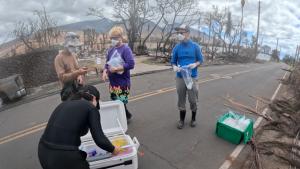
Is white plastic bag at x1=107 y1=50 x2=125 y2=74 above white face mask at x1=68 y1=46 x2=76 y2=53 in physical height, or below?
below

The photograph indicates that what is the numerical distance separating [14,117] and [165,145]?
4.25m

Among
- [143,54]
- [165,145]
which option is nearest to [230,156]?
[165,145]

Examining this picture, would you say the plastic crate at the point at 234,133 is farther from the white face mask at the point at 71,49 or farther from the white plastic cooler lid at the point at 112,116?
the white face mask at the point at 71,49

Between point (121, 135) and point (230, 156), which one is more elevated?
point (121, 135)

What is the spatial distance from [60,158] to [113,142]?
3.76 feet

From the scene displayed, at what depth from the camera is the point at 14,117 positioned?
21.6 ft

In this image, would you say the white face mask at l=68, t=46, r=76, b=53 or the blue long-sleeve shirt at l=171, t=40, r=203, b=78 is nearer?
the white face mask at l=68, t=46, r=76, b=53

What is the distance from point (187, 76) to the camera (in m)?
4.96

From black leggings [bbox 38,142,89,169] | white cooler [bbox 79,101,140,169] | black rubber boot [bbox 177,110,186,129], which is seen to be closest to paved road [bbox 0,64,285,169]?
black rubber boot [bbox 177,110,186,129]

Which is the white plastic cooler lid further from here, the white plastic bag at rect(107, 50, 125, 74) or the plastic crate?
the plastic crate

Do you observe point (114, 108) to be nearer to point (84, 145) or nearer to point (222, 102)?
point (84, 145)

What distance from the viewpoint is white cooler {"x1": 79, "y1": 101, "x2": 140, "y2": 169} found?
3055 millimetres

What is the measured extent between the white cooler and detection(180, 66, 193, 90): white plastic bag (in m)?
1.46

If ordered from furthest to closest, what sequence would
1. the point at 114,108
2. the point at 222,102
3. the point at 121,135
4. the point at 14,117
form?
the point at 222,102 < the point at 14,117 < the point at 114,108 < the point at 121,135
